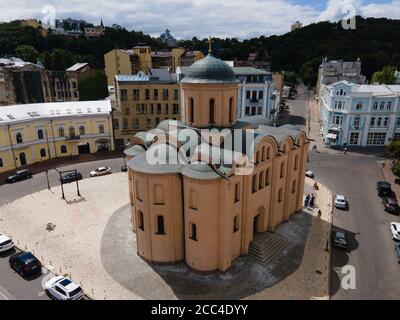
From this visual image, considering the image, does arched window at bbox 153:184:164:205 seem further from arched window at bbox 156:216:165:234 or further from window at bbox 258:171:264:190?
window at bbox 258:171:264:190

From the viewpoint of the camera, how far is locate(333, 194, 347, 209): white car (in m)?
34.6

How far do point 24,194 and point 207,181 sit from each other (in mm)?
27879

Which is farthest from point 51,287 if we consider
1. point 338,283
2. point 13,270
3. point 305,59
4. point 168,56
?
point 305,59

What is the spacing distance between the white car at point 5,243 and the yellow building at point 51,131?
70.3 ft

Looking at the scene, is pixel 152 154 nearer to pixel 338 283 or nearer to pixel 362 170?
pixel 338 283

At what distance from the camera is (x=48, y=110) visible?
50.2 m

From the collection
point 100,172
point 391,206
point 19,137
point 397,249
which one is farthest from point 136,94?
point 397,249

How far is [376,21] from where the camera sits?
124 m

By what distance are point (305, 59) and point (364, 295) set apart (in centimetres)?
12870

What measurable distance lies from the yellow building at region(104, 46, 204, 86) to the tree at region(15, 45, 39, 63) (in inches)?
1218

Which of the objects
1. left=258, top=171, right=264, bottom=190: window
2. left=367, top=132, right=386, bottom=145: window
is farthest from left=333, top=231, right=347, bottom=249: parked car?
left=367, top=132, right=386, bottom=145: window

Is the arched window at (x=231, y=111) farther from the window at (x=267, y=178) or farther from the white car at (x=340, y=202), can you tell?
the white car at (x=340, y=202)

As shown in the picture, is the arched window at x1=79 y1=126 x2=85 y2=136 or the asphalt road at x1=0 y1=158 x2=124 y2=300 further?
the arched window at x1=79 y1=126 x2=85 y2=136

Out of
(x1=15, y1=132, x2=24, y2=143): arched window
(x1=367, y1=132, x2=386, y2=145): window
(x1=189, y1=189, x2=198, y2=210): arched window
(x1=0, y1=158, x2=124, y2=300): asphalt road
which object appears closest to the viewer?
(x1=0, y1=158, x2=124, y2=300): asphalt road
